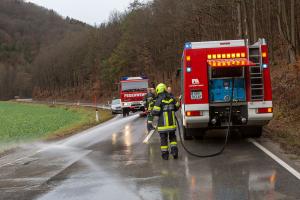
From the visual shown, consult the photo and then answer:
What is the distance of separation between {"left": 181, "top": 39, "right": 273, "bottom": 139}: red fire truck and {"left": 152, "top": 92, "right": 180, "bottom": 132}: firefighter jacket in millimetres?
1641

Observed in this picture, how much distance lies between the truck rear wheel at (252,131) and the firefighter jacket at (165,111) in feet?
12.2

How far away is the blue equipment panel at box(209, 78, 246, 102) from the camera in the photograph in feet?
40.5

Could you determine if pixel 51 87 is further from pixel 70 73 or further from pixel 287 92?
pixel 287 92

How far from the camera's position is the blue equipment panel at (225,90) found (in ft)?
40.5

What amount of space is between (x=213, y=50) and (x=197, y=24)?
118 feet

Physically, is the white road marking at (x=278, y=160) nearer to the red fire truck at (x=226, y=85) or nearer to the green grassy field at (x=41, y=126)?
the red fire truck at (x=226, y=85)

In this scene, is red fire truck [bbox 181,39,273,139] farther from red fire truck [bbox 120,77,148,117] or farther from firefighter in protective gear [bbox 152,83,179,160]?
red fire truck [bbox 120,77,148,117]

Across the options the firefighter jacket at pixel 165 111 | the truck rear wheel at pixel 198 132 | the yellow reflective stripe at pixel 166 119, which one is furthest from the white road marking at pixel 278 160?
the yellow reflective stripe at pixel 166 119

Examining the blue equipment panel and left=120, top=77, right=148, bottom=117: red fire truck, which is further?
left=120, top=77, right=148, bottom=117: red fire truck

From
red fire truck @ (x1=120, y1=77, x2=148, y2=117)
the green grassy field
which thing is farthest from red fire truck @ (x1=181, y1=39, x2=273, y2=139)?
red fire truck @ (x1=120, y1=77, x2=148, y2=117)

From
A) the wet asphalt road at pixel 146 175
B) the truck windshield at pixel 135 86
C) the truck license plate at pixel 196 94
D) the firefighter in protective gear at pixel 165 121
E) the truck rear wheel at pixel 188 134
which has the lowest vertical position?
the wet asphalt road at pixel 146 175

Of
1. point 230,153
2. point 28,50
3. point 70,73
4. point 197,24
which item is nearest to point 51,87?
point 70,73

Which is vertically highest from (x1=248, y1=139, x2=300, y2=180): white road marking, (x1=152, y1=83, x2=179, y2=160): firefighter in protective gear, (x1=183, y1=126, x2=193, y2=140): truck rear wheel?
(x1=152, y1=83, x2=179, y2=160): firefighter in protective gear

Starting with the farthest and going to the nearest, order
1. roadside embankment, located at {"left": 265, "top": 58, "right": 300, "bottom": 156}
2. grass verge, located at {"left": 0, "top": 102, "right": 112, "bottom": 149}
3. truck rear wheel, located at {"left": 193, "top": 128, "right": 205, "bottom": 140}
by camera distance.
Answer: grass verge, located at {"left": 0, "top": 102, "right": 112, "bottom": 149}, truck rear wheel, located at {"left": 193, "top": 128, "right": 205, "bottom": 140}, roadside embankment, located at {"left": 265, "top": 58, "right": 300, "bottom": 156}
